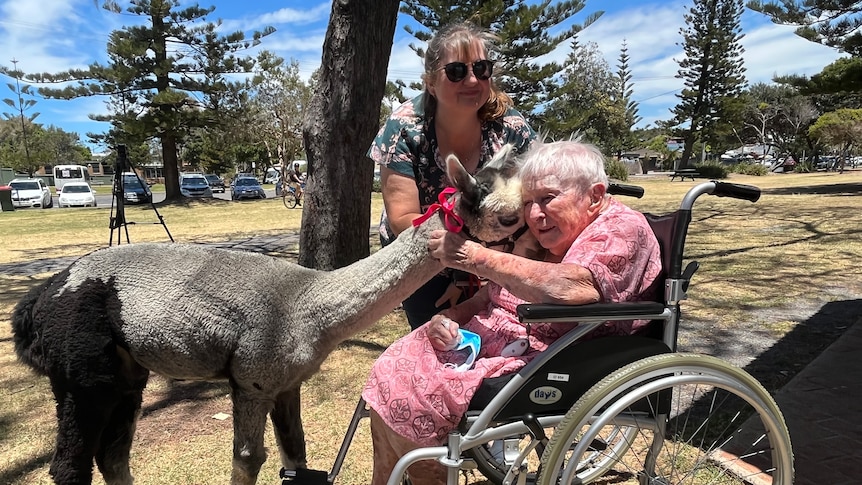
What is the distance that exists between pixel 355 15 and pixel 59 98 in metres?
25.2

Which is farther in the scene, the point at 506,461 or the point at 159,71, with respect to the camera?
the point at 159,71

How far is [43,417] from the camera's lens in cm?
355

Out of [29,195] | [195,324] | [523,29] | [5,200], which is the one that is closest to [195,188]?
[29,195]

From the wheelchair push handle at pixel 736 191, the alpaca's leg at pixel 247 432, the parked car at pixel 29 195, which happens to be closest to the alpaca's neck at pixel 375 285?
the alpaca's leg at pixel 247 432

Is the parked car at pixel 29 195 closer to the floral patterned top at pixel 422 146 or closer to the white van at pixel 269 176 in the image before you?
the floral patterned top at pixel 422 146

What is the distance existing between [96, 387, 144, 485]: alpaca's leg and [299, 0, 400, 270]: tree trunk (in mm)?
2108

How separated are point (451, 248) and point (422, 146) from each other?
2.32 ft

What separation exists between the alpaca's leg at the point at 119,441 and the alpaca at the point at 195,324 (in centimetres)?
14

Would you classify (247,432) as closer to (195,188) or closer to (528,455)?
(528,455)

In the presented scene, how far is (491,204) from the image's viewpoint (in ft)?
6.24

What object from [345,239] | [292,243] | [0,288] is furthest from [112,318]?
→ [292,243]

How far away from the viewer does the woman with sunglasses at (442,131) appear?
2.36 metres

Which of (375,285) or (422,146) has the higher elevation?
(422,146)

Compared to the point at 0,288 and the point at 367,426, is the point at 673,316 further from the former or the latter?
the point at 0,288
